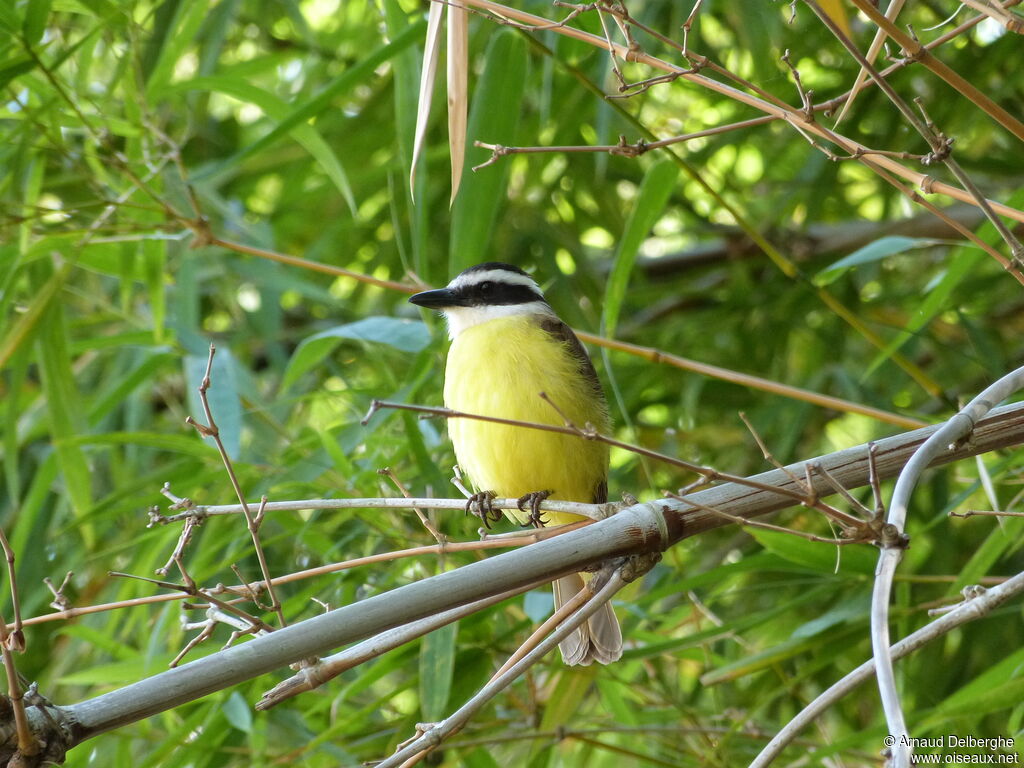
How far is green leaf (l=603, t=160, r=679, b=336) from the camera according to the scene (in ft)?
8.84

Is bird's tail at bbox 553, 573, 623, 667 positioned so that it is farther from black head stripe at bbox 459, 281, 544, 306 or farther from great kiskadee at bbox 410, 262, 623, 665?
black head stripe at bbox 459, 281, 544, 306

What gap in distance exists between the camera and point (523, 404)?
280cm

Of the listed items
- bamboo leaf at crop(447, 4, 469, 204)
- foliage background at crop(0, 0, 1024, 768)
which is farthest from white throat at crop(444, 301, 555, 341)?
bamboo leaf at crop(447, 4, 469, 204)

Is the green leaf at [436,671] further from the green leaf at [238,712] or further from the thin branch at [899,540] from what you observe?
the thin branch at [899,540]

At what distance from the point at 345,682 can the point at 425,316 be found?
1027mm

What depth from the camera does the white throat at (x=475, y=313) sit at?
128 inches

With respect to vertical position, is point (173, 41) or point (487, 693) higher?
point (173, 41)

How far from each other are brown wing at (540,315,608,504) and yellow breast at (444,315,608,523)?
0.03 metres

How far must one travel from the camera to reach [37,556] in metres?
3.65

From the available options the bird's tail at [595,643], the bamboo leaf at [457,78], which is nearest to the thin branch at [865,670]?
the bamboo leaf at [457,78]

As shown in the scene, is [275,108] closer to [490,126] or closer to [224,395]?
[490,126]

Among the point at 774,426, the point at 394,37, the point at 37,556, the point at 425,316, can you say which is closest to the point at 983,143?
the point at 774,426

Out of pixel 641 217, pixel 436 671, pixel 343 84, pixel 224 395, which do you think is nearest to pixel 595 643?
pixel 436 671

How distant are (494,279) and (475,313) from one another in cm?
11
